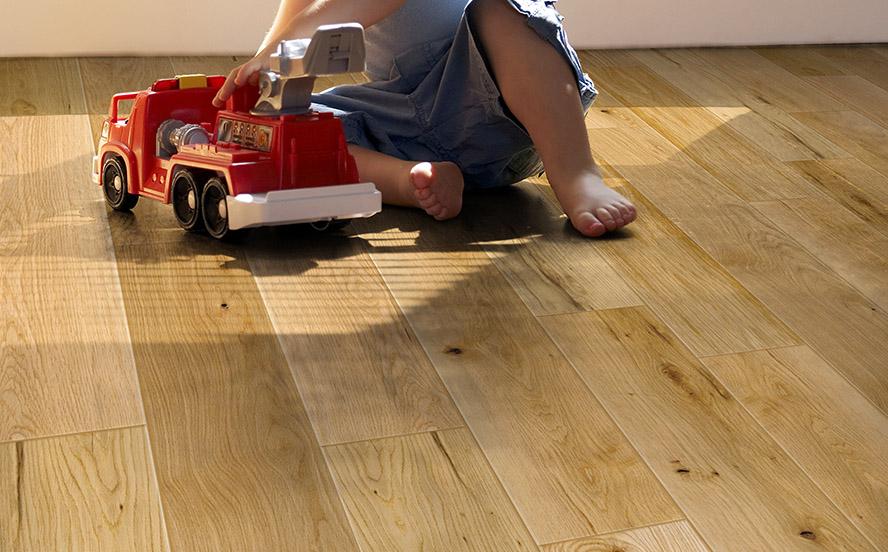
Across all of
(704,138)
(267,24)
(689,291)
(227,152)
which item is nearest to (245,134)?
(227,152)

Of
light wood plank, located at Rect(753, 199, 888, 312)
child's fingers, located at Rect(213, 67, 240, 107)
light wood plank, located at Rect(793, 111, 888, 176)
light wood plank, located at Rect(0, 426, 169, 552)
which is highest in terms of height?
child's fingers, located at Rect(213, 67, 240, 107)

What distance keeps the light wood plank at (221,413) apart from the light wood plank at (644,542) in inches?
6.8

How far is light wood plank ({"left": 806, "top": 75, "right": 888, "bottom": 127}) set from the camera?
2082 millimetres

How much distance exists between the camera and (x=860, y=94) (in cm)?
219

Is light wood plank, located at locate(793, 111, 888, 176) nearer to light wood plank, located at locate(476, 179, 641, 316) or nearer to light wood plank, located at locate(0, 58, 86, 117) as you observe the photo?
light wood plank, located at locate(476, 179, 641, 316)

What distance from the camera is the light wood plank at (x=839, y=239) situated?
4.59 ft

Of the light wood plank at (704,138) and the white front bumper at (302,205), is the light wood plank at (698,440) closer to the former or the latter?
the white front bumper at (302,205)

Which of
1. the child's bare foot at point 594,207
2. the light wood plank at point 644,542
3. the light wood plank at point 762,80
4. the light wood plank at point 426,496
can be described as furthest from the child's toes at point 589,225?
the light wood plank at point 762,80

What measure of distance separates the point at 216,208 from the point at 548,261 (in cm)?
40

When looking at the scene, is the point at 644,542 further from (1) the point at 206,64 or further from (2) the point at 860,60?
(2) the point at 860,60

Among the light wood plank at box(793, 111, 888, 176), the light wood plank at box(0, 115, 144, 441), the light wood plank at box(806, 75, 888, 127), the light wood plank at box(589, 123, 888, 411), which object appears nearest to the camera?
the light wood plank at box(0, 115, 144, 441)

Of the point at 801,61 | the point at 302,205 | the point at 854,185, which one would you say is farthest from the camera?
the point at 801,61

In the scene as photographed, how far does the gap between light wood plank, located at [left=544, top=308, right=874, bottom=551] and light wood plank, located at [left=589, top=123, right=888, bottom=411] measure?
0.16 metres

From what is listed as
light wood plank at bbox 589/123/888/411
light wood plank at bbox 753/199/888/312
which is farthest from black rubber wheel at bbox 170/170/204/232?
light wood plank at bbox 753/199/888/312
